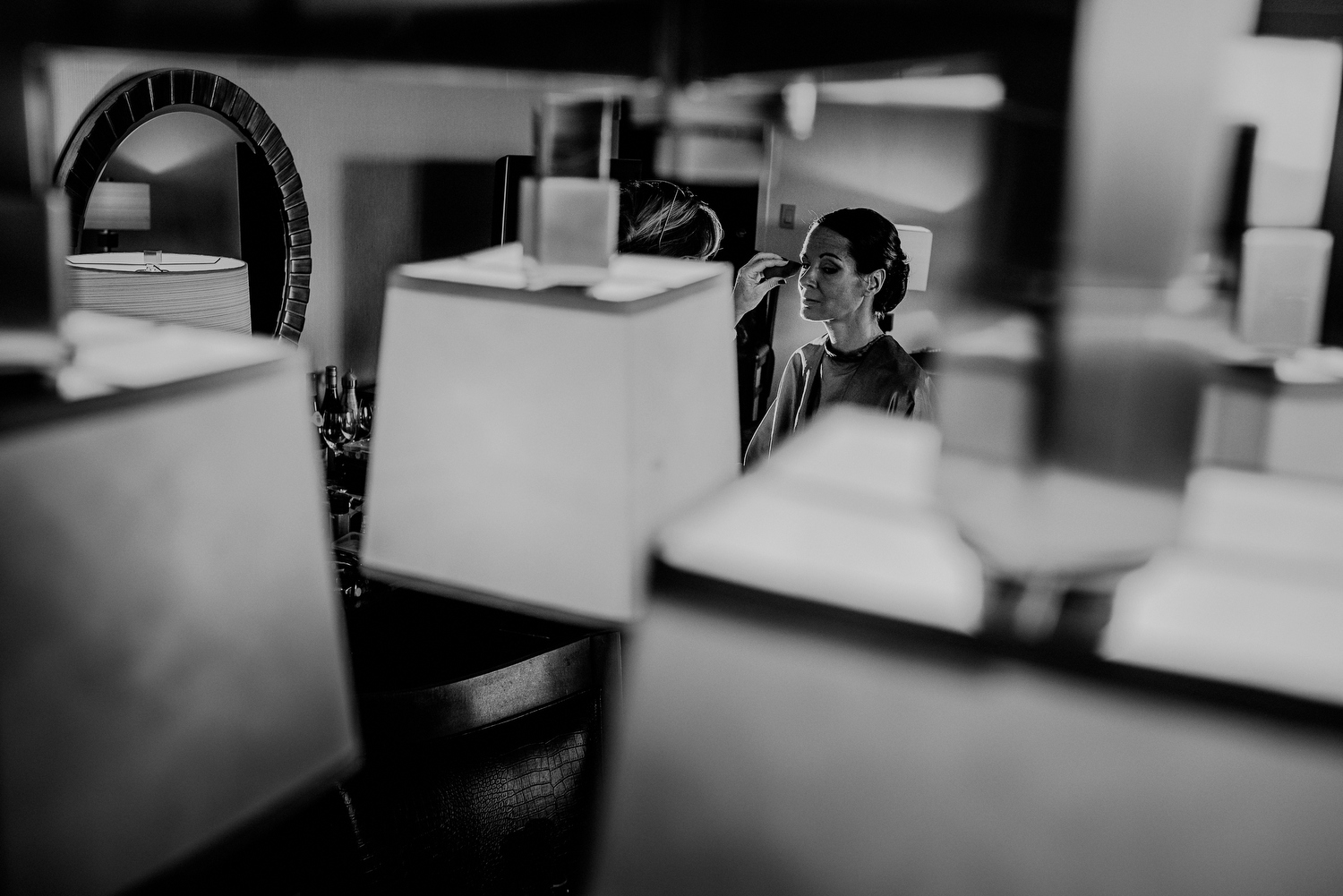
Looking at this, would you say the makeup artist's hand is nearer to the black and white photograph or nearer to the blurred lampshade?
the blurred lampshade

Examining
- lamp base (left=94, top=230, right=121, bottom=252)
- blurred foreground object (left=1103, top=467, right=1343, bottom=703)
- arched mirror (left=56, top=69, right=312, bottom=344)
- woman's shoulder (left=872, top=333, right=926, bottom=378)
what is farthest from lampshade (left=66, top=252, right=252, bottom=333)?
blurred foreground object (left=1103, top=467, right=1343, bottom=703)

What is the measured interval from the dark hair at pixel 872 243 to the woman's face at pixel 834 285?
0.02 metres

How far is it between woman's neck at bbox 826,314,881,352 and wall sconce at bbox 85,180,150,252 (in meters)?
2.00

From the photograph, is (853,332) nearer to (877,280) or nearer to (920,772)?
(877,280)

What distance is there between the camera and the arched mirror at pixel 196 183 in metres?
2.99

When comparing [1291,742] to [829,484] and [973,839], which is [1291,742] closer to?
[973,839]

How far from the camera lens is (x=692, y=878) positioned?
15.7 inches

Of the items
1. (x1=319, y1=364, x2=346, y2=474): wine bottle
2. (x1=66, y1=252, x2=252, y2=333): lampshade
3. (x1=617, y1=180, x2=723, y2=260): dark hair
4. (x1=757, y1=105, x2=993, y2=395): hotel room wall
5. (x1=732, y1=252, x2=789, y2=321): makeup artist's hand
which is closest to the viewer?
(x1=66, y1=252, x2=252, y2=333): lampshade

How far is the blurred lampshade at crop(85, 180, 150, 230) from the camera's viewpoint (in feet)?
9.81

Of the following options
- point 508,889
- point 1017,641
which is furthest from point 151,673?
point 508,889

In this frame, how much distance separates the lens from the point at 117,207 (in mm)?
3053

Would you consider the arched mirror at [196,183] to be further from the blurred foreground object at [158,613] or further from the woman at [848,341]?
the blurred foreground object at [158,613]

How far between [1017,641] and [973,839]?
71 millimetres

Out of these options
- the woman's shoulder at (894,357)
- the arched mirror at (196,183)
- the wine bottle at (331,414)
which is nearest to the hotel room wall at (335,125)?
the arched mirror at (196,183)
